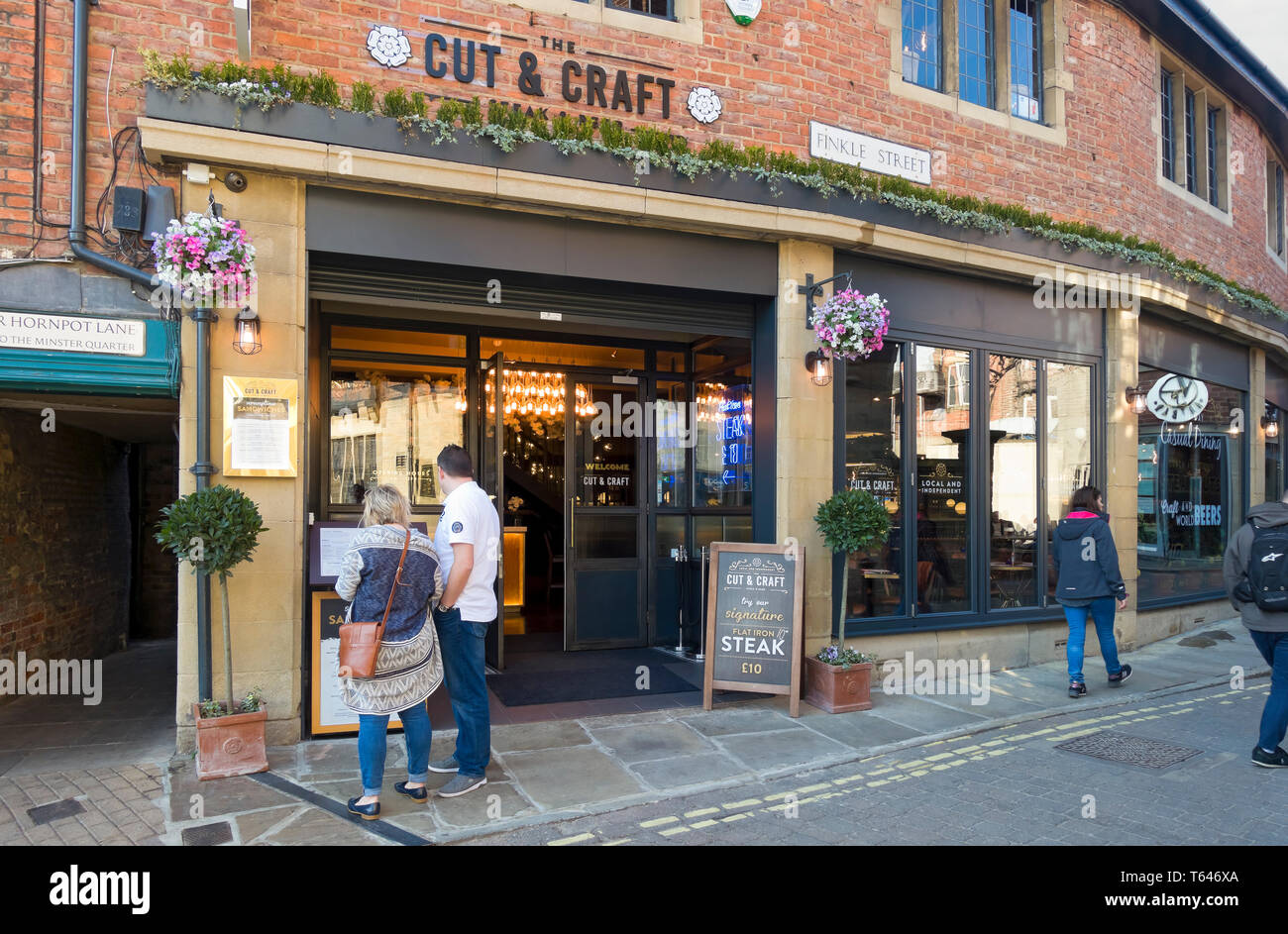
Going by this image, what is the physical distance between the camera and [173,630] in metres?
10.7

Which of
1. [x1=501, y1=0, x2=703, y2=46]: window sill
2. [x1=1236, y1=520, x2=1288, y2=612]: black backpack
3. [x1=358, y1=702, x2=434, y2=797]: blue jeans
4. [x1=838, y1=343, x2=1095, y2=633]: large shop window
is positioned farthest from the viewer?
[x1=838, y1=343, x2=1095, y2=633]: large shop window

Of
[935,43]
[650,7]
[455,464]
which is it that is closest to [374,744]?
[455,464]

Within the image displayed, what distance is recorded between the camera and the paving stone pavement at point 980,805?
4.24m

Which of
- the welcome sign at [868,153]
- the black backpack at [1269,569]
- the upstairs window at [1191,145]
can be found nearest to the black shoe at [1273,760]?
the black backpack at [1269,569]

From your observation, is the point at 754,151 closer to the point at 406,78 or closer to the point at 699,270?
the point at 699,270

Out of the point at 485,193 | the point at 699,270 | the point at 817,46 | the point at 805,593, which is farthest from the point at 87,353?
the point at 817,46

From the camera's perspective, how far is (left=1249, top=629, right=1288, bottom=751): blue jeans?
17.7 feet

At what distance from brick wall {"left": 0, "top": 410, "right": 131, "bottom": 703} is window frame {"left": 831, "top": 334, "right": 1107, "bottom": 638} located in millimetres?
7146

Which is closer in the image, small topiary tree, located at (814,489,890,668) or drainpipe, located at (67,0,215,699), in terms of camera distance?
drainpipe, located at (67,0,215,699)

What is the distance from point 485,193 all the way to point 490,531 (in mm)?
2598

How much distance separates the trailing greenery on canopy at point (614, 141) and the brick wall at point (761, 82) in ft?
0.78

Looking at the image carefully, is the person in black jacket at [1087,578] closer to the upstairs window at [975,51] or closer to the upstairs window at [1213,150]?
the upstairs window at [975,51]

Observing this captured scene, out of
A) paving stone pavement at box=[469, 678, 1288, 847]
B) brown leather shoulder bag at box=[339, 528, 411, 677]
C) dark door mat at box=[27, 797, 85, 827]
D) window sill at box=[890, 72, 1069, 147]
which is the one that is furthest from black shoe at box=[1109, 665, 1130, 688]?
dark door mat at box=[27, 797, 85, 827]

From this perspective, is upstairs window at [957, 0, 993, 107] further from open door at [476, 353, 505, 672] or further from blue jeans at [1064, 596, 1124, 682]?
open door at [476, 353, 505, 672]
